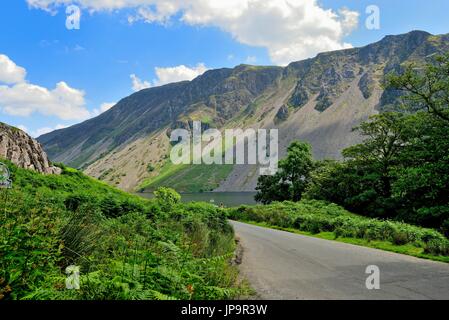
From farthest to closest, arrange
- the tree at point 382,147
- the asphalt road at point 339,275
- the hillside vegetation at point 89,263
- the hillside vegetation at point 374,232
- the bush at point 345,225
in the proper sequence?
the tree at point 382,147
the bush at point 345,225
the hillside vegetation at point 374,232
the asphalt road at point 339,275
the hillside vegetation at point 89,263

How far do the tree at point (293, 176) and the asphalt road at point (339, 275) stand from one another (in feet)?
181

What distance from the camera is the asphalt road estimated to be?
938 cm

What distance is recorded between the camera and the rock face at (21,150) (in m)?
41.7

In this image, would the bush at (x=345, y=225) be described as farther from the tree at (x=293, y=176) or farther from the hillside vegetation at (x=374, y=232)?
the tree at (x=293, y=176)

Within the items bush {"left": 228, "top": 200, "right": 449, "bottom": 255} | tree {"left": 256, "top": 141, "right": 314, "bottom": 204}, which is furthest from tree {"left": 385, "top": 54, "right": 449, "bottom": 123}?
tree {"left": 256, "top": 141, "right": 314, "bottom": 204}

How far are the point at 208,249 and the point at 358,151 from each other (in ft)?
→ 145

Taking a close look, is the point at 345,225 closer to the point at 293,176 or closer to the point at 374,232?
the point at 374,232

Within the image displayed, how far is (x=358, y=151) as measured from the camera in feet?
173

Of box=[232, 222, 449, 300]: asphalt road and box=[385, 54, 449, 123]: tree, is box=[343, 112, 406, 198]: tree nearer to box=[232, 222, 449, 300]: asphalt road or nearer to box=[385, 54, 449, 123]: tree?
box=[385, 54, 449, 123]: tree

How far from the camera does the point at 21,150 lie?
44.4 m

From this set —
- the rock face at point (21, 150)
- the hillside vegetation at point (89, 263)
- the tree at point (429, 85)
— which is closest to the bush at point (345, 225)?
the tree at point (429, 85)

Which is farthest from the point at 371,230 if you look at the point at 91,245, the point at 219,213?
the point at 91,245
